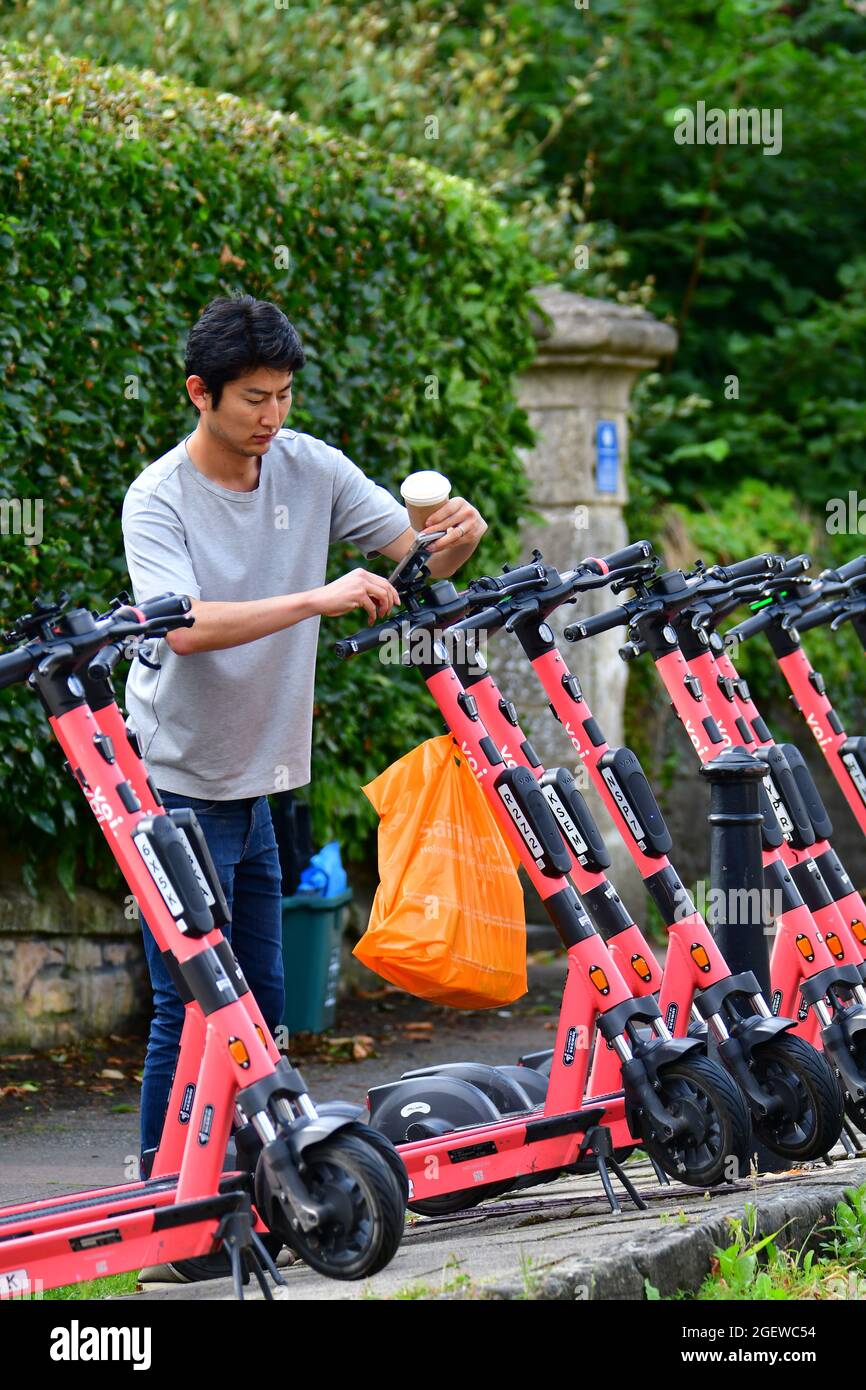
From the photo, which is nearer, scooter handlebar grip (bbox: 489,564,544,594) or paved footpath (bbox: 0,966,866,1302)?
paved footpath (bbox: 0,966,866,1302)

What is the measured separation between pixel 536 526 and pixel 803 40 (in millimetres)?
4728

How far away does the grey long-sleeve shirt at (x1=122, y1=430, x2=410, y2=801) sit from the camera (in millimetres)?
4078

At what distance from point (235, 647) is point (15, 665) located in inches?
27.5

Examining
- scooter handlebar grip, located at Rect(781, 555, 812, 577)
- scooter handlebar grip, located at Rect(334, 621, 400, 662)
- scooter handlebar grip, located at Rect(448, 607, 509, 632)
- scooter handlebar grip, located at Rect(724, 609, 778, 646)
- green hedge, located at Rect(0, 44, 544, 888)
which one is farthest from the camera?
green hedge, located at Rect(0, 44, 544, 888)

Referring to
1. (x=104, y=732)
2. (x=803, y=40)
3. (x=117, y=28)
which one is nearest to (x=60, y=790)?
(x=104, y=732)

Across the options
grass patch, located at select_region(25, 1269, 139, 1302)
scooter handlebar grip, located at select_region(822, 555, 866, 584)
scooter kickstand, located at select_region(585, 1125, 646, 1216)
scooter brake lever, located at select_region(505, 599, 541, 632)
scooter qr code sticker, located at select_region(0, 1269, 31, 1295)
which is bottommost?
grass patch, located at select_region(25, 1269, 139, 1302)

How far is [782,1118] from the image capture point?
4.45 meters

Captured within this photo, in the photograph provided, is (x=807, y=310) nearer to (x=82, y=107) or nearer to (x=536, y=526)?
(x=536, y=526)

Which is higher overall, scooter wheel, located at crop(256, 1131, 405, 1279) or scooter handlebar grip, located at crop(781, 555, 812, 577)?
scooter handlebar grip, located at crop(781, 555, 812, 577)

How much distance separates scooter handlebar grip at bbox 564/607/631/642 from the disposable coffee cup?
1.53 ft

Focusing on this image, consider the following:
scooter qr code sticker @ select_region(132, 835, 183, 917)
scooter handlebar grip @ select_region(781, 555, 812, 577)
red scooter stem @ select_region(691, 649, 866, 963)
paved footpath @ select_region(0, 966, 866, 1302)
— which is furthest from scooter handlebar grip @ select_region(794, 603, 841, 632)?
scooter qr code sticker @ select_region(132, 835, 183, 917)

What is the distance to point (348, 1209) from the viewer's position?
3.46 metres

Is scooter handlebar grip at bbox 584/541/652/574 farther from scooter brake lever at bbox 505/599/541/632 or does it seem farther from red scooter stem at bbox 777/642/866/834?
red scooter stem at bbox 777/642/866/834

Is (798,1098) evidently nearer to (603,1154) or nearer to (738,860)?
(603,1154)
